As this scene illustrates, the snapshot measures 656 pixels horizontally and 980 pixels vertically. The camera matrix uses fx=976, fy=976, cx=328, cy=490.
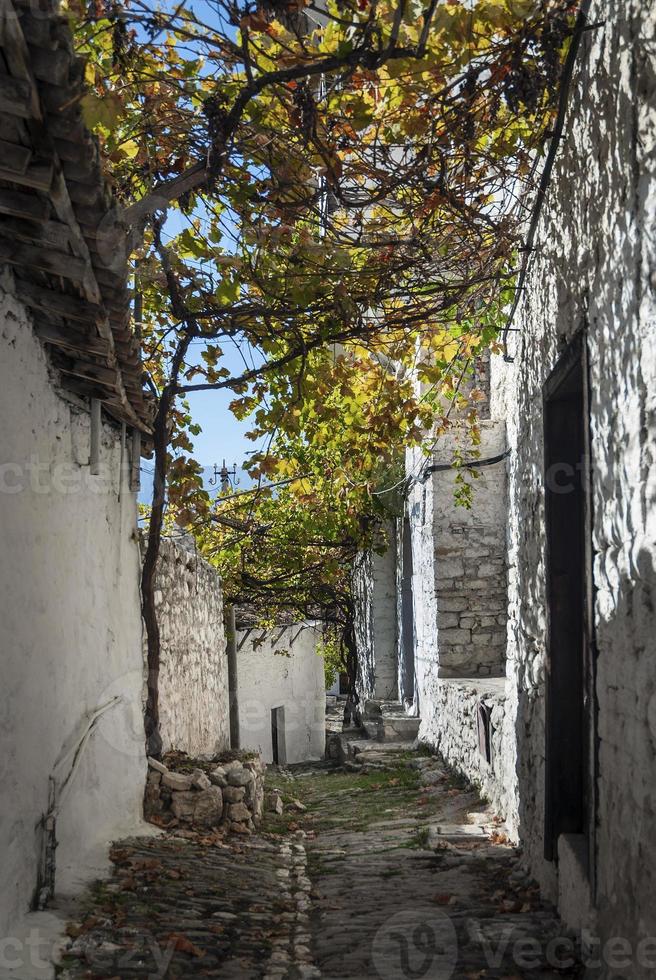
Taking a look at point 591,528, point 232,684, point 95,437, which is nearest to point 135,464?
point 95,437

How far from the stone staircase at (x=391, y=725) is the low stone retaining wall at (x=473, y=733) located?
Answer: 0.81 metres

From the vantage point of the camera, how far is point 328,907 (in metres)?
4.93

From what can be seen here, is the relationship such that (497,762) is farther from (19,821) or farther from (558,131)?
(558,131)

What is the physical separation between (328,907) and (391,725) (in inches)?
271

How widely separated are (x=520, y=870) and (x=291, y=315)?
3.23m

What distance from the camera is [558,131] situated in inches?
159

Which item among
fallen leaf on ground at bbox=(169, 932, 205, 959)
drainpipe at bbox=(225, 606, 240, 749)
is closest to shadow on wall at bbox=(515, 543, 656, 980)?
fallen leaf on ground at bbox=(169, 932, 205, 959)

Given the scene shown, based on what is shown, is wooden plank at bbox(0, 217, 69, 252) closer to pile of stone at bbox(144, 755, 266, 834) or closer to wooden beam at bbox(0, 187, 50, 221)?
wooden beam at bbox(0, 187, 50, 221)

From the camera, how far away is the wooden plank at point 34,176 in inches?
119

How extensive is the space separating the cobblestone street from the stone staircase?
4050 millimetres

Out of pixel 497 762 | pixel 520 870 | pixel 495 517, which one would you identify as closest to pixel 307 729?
pixel 495 517

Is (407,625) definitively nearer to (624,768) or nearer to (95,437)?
(95,437)

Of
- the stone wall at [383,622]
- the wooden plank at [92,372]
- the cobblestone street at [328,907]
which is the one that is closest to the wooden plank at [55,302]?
the wooden plank at [92,372]

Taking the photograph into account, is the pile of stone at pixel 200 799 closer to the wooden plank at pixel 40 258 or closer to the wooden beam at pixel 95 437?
the wooden beam at pixel 95 437
